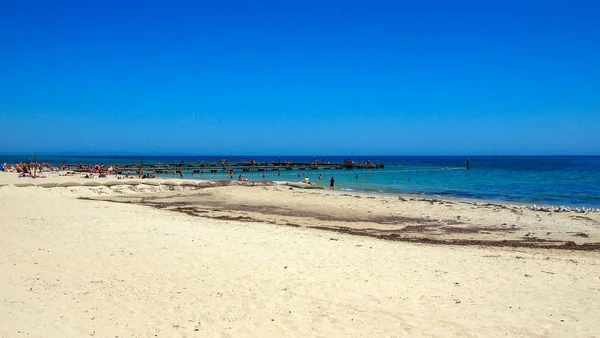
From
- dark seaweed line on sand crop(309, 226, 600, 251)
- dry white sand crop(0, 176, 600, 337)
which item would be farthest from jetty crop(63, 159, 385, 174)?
dry white sand crop(0, 176, 600, 337)

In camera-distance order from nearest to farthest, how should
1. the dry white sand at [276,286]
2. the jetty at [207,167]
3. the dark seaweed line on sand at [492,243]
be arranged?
the dry white sand at [276,286]
the dark seaweed line on sand at [492,243]
the jetty at [207,167]

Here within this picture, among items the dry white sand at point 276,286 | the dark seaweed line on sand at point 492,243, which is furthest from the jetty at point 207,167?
the dry white sand at point 276,286

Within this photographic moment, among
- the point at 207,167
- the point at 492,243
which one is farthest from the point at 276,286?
the point at 207,167

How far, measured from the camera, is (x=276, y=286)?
276 inches

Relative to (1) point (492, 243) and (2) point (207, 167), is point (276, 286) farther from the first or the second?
(2) point (207, 167)

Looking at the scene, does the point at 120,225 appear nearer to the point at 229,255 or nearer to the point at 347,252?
the point at 229,255

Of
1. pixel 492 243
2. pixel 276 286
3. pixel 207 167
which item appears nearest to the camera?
pixel 276 286

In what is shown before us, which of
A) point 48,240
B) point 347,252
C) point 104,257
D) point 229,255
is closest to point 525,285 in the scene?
point 347,252

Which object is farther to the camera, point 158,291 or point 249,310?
point 158,291

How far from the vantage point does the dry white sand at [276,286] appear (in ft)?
17.6

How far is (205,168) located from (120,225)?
45518 millimetres

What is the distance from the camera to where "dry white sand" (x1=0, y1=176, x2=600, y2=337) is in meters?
5.38

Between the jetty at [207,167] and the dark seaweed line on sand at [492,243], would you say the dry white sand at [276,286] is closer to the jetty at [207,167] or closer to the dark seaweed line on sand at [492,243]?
the dark seaweed line on sand at [492,243]

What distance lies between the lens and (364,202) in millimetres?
23062
